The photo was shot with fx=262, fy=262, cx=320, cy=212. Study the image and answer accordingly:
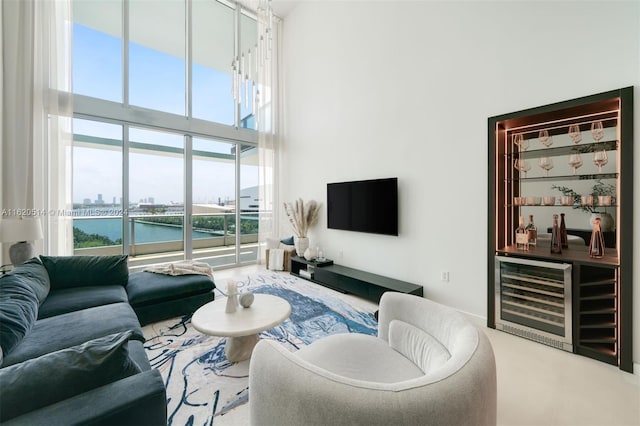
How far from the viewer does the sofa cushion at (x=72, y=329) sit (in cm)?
150

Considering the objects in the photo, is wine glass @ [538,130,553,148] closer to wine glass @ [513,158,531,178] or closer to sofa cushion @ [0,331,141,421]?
wine glass @ [513,158,531,178]

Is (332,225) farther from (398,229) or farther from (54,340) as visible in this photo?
(54,340)

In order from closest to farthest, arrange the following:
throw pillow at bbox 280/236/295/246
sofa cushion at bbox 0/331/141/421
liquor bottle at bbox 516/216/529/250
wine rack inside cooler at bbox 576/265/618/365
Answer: sofa cushion at bbox 0/331/141/421 < wine rack inside cooler at bbox 576/265/618/365 < liquor bottle at bbox 516/216/529/250 < throw pillow at bbox 280/236/295/246

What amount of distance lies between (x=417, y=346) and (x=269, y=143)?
15.8 feet

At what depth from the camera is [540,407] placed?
1640mm

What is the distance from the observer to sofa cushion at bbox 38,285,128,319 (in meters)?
2.08

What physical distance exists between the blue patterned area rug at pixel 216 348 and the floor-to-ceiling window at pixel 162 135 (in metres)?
1.84

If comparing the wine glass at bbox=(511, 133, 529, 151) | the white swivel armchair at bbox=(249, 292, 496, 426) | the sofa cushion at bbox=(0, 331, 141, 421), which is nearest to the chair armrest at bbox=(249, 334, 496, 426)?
the white swivel armchair at bbox=(249, 292, 496, 426)

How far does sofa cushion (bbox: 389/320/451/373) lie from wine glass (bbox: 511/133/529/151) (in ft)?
7.70

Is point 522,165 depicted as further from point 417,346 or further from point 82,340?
point 82,340

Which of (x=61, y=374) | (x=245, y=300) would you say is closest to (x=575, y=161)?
(x=245, y=300)

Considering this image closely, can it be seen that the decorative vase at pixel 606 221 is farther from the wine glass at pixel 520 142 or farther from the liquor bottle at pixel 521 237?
the wine glass at pixel 520 142

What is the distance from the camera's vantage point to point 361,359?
139 centimetres

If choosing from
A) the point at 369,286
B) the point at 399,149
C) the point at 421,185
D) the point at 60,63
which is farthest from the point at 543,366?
the point at 60,63
